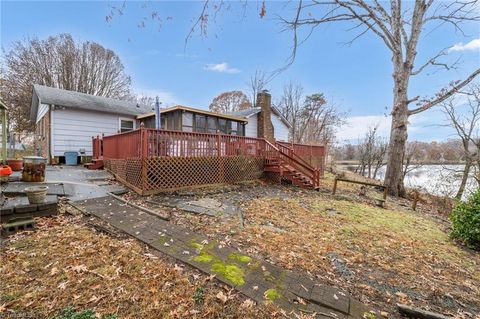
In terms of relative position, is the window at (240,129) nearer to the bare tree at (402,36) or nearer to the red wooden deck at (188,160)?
the red wooden deck at (188,160)

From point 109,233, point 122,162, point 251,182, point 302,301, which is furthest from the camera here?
point 251,182

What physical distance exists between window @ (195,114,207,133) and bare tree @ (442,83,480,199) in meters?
15.0

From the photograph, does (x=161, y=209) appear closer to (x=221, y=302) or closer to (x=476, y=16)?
(x=221, y=302)

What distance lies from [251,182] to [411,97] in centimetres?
802

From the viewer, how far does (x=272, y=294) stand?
2.49m

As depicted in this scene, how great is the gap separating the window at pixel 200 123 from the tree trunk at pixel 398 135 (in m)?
9.25

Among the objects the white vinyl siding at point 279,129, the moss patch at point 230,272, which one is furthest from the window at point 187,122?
the white vinyl siding at point 279,129

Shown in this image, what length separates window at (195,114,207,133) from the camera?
12216mm

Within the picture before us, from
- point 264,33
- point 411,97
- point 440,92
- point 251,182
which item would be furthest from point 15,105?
point 440,92

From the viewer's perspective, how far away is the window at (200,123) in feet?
40.1

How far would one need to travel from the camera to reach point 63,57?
21781 millimetres

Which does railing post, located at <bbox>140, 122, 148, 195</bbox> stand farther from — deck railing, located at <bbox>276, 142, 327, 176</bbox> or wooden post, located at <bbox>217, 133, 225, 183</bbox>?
deck railing, located at <bbox>276, 142, 327, 176</bbox>

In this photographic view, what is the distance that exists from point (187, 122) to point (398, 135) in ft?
32.9

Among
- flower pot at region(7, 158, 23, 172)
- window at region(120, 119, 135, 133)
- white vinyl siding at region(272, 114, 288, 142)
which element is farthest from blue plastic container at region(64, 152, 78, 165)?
white vinyl siding at region(272, 114, 288, 142)
